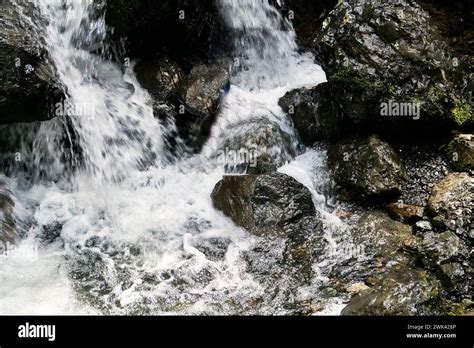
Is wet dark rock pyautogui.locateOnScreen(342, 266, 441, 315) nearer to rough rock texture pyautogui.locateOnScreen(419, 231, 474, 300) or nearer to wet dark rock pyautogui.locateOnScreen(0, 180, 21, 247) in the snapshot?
rough rock texture pyautogui.locateOnScreen(419, 231, 474, 300)

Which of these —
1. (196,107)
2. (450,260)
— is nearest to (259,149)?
(196,107)

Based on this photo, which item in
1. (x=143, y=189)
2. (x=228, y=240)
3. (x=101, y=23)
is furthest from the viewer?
(x=101, y=23)

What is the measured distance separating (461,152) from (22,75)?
589cm

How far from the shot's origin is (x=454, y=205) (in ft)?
19.6

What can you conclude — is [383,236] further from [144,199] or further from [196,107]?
[196,107]

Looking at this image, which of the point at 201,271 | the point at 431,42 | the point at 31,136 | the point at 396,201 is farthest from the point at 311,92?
the point at 31,136

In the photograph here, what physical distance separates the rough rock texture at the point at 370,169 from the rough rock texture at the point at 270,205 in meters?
0.68

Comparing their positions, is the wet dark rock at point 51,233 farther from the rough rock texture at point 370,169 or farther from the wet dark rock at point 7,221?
the rough rock texture at point 370,169

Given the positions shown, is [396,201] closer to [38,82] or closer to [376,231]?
[376,231]

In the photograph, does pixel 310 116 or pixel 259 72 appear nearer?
pixel 310 116

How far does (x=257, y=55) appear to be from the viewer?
9.89 metres

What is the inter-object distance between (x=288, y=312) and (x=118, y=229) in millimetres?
2768

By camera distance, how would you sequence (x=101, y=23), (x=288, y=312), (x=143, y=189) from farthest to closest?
(x=101, y=23)
(x=143, y=189)
(x=288, y=312)

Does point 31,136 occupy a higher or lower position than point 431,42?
lower
